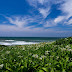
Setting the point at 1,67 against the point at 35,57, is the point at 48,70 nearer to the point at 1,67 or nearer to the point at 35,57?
the point at 35,57

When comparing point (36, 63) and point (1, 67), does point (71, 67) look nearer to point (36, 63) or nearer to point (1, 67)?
point (36, 63)

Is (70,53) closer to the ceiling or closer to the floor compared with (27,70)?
closer to the ceiling

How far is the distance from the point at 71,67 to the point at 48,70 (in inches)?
19.6

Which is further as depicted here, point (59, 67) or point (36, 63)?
point (36, 63)

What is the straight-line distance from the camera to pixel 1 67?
1.79 m

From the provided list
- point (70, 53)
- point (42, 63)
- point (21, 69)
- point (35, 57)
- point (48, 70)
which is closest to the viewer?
point (48, 70)

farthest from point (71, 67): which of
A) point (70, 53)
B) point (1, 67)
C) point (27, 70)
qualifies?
point (1, 67)

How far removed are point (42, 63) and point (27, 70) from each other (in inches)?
14.7

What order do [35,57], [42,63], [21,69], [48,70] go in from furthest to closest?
1. [35,57]
2. [42,63]
3. [21,69]
4. [48,70]

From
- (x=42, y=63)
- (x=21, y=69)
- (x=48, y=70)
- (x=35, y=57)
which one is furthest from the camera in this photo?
(x=35, y=57)

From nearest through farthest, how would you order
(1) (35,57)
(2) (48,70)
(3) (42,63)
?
(2) (48,70)
(3) (42,63)
(1) (35,57)

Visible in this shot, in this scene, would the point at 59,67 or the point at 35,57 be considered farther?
the point at 35,57

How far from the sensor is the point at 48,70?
1.61 metres

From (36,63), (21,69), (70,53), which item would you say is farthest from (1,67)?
(70,53)
